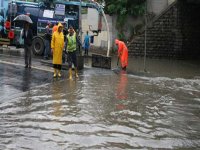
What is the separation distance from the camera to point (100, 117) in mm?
9906

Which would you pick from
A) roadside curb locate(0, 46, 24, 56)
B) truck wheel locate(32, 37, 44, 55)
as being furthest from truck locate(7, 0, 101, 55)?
truck wheel locate(32, 37, 44, 55)

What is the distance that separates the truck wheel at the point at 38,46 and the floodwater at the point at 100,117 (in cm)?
769

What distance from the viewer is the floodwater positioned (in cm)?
797

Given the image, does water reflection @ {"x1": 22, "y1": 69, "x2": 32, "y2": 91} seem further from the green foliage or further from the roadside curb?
the green foliage

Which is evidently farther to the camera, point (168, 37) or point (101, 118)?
point (168, 37)

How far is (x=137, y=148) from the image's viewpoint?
25.4 feet

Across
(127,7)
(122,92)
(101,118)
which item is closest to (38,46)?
(122,92)

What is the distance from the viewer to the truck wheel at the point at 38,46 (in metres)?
22.6

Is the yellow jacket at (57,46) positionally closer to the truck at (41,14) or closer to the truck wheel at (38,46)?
the truck wheel at (38,46)

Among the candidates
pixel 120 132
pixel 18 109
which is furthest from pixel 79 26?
pixel 120 132

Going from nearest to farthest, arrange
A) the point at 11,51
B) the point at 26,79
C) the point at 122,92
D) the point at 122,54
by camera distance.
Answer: the point at 122,92
the point at 26,79
the point at 122,54
the point at 11,51

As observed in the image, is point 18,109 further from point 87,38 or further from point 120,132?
point 87,38

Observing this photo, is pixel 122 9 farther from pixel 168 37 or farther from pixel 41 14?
pixel 41 14

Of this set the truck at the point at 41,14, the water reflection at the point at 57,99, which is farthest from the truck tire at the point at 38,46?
the water reflection at the point at 57,99
